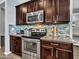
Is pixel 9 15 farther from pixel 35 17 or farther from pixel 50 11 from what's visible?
pixel 50 11

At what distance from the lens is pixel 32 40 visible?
492 centimetres

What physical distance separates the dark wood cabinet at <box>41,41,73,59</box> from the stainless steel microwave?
129 centimetres

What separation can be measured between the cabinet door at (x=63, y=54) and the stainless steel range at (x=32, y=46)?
1006 mm

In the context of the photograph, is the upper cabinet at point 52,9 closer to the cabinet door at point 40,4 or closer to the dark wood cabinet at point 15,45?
the cabinet door at point 40,4

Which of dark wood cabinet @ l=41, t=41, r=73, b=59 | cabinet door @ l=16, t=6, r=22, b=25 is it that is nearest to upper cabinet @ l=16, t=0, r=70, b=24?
cabinet door @ l=16, t=6, r=22, b=25

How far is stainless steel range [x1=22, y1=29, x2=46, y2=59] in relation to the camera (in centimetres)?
467

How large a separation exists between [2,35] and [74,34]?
23.2ft

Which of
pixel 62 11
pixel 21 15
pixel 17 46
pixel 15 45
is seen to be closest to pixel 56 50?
pixel 62 11

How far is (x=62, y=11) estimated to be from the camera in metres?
4.32

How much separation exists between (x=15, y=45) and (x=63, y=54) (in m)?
3.49

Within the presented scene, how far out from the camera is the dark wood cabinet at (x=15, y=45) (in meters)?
6.16

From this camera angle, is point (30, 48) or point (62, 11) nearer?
point (62, 11)

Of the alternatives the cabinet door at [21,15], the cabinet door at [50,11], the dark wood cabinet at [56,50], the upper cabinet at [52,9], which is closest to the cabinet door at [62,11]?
the upper cabinet at [52,9]

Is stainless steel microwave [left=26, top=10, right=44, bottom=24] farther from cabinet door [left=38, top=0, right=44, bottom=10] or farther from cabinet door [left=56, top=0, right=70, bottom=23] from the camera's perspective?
cabinet door [left=56, top=0, right=70, bottom=23]
